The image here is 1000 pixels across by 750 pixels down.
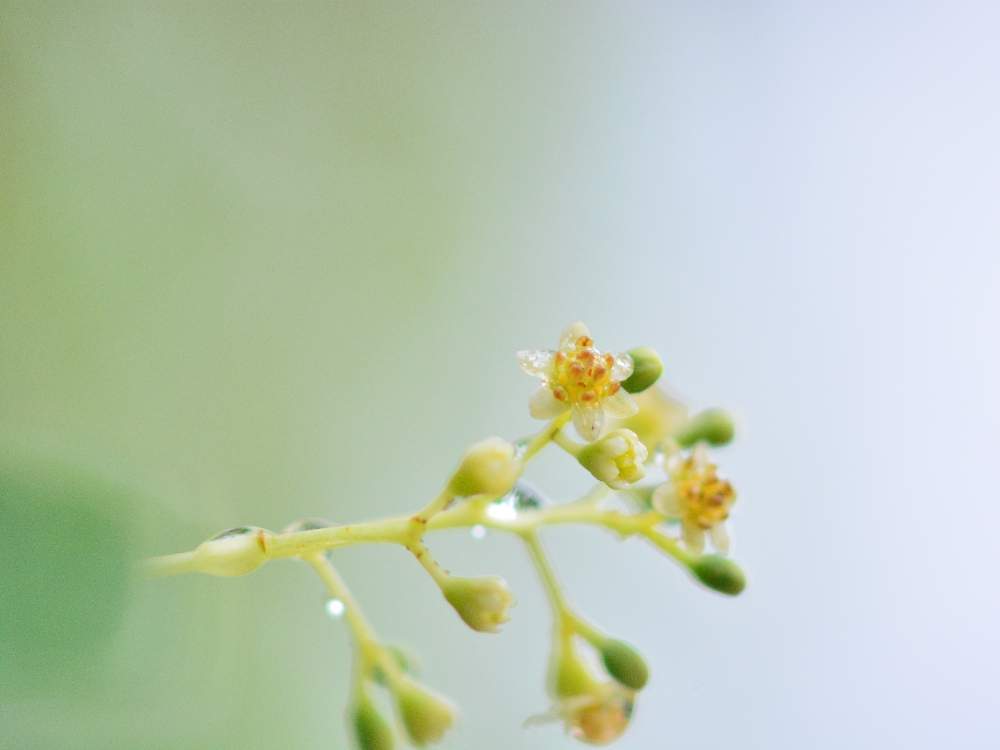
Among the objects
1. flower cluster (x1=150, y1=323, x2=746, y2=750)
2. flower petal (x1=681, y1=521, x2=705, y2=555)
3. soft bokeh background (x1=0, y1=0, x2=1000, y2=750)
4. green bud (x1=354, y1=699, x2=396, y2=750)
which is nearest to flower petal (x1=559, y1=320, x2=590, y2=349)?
flower cluster (x1=150, y1=323, x2=746, y2=750)

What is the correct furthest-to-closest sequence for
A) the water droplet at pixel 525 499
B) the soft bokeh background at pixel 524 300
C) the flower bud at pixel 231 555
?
the soft bokeh background at pixel 524 300 → the water droplet at pixel 525 499 → the flower bud at pixel 231 555

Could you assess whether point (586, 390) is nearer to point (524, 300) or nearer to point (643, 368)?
point (643, 368)

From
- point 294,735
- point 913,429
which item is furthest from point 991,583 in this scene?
point 294,735

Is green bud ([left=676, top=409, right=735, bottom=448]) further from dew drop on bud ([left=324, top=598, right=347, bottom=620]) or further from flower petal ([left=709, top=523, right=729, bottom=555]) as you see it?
dew drop on bud ([left=324, top=598, right=347, bottom=620])

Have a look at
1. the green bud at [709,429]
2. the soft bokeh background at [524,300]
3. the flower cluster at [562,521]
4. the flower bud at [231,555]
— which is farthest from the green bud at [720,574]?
the soft bokeh background at [524,300]

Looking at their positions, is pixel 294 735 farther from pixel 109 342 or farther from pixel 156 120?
pixel 156 120

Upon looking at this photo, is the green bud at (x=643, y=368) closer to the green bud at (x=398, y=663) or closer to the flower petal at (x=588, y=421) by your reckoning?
the flower petal at (x=588, y=421)
